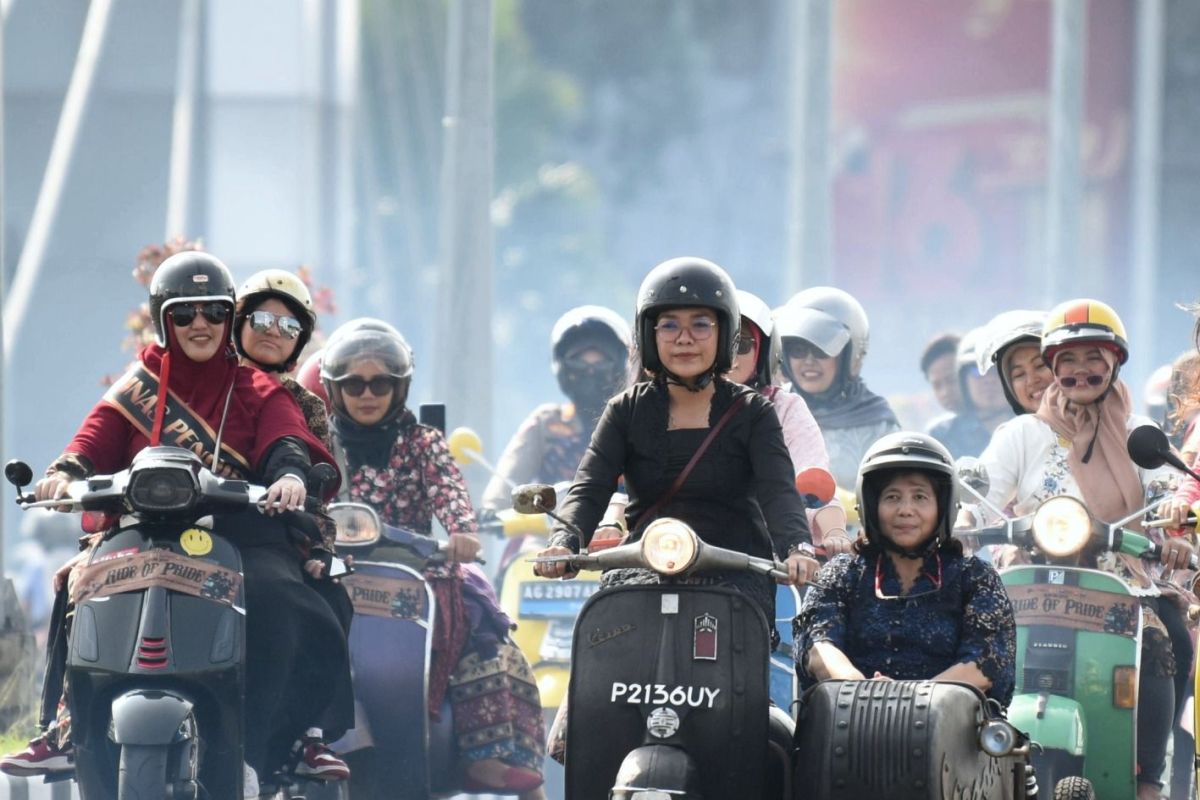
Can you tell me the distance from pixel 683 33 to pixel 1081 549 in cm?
7154

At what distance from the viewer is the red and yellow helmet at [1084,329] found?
976 cm

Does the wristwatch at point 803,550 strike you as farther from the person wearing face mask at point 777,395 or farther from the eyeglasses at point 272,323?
the eyeglasses at point 272,323

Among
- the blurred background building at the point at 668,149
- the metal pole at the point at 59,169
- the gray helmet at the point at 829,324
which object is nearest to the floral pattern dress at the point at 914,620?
the gray helmet at the point at 829,324

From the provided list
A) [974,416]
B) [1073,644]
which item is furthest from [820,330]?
[1073,644]

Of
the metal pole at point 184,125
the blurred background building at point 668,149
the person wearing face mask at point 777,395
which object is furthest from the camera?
the blurred background building at point 668,149

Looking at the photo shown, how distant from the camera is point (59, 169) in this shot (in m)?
37.2

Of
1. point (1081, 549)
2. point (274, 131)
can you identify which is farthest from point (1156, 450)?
point (274, 131)

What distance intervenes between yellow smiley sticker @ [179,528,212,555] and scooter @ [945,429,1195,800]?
2520 millimetres

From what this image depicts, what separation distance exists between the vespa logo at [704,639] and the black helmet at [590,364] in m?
6.62

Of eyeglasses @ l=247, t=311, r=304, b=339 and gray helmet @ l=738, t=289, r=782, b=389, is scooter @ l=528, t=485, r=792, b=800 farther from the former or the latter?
eyeglasses @ l=247, t=311, r=304, b=339

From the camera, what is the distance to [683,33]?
261 feet

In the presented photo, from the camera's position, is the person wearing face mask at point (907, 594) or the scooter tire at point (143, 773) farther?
the scooter tire at point (143, 773)

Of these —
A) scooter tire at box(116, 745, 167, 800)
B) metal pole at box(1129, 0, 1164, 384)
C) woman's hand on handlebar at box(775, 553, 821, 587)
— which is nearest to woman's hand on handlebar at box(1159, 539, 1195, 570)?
woman's hand on handlebar at box(775, 553, 821, 587)

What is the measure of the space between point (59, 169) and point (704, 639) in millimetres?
31459
